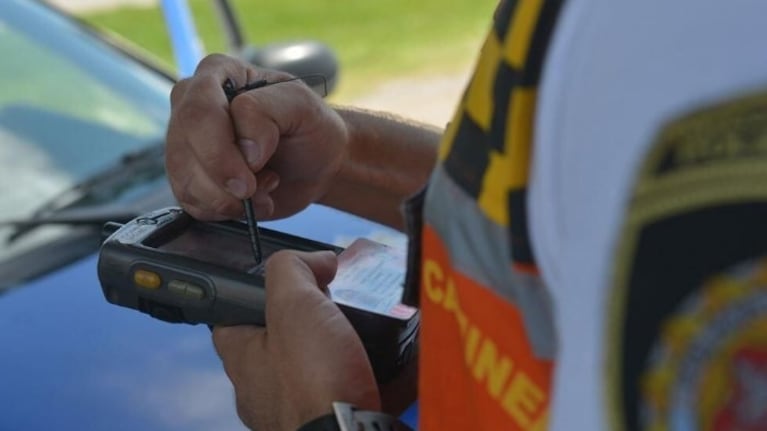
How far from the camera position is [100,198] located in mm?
2197

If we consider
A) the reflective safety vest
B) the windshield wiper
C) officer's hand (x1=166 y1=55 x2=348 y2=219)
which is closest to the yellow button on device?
officer's hand (x1=166 y1=55 x2=348 y2=219)

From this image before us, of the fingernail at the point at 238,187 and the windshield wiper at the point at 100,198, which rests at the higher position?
the fingernail at the point at 238,187

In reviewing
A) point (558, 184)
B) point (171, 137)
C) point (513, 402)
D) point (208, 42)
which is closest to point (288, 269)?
point (171, 137)

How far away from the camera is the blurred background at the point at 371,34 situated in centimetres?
720

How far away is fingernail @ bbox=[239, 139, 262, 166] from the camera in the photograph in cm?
138

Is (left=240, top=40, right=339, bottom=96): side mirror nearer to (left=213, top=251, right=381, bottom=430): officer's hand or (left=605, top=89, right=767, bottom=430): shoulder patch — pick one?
(left=213, top=251, right=381, bottom=430): officer's hand

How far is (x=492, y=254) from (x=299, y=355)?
44 cm

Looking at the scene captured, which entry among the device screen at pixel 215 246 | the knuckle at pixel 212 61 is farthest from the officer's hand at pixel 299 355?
the knuckle at pixel 212 61

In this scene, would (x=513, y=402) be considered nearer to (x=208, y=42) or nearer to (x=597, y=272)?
(x=597, y=272)

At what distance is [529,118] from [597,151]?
0.07 metres

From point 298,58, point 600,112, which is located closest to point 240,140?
point 600,112

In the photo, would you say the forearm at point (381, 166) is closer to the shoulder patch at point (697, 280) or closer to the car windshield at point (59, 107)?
the car windshield at point (59, 107)

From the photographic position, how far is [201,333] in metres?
1.85

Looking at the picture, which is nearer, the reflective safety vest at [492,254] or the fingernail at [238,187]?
the reflective safety vest at [492,254]
